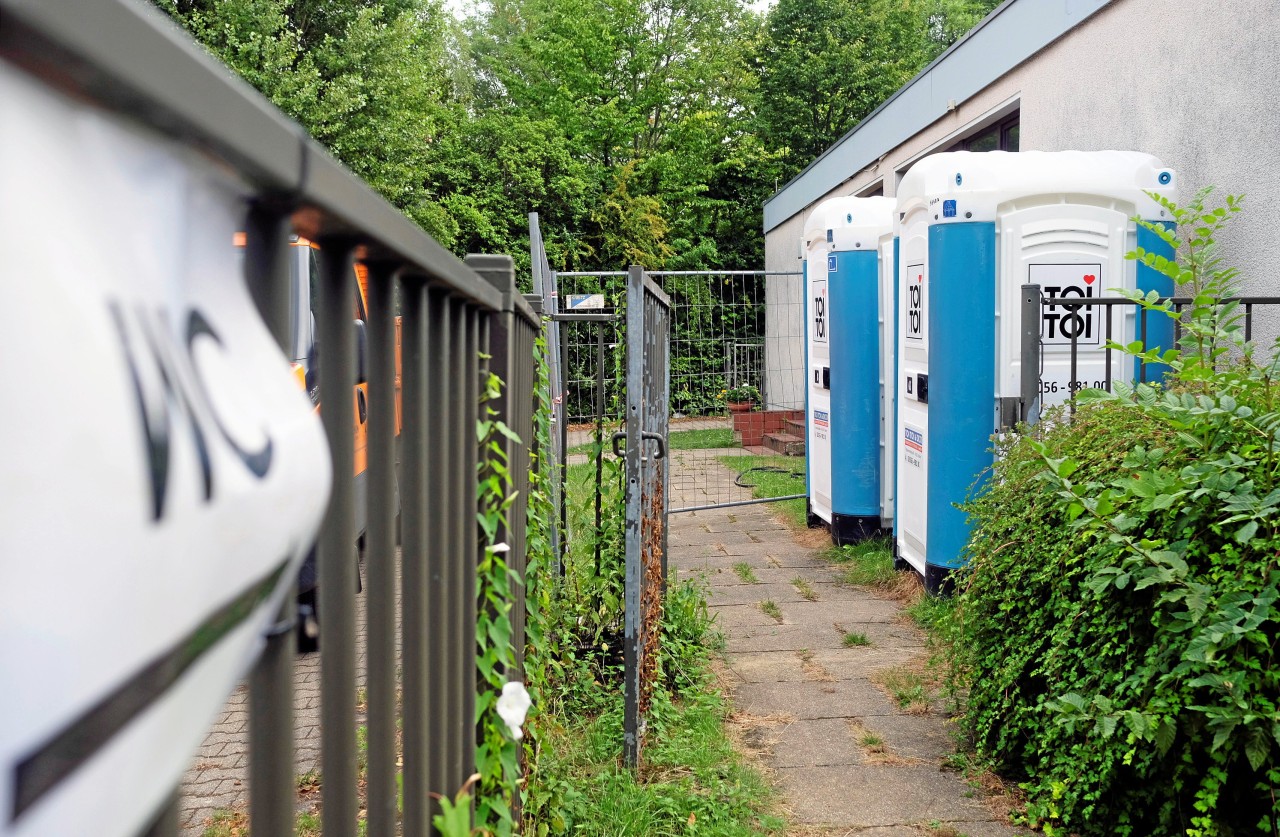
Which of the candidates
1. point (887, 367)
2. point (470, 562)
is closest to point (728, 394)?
point (887, 367)

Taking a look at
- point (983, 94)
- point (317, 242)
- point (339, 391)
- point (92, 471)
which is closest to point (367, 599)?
point (339, 391)

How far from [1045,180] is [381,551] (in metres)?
4.99

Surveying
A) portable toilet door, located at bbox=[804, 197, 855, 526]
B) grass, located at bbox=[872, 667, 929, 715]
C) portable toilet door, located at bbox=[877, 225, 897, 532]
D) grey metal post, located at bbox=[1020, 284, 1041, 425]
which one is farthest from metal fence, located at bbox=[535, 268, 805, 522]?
grey metal post, located at bbox=[1020, 284, 1041, 425]

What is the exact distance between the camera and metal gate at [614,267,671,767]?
3.54 m

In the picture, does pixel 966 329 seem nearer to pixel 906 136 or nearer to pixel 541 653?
pixel 541 653

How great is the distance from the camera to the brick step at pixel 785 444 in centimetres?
1273

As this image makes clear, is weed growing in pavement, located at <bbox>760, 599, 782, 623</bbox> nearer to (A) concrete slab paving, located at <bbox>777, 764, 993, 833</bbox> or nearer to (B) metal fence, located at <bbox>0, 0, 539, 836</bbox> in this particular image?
(A) concrete slab paving, located at <bbox>777, 764, 993, 833</bbox>

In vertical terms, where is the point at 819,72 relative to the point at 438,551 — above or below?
above

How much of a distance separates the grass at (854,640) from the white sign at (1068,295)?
1.70m

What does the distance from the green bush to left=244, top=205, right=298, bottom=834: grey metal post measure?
218cm

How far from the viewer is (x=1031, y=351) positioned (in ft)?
14.3

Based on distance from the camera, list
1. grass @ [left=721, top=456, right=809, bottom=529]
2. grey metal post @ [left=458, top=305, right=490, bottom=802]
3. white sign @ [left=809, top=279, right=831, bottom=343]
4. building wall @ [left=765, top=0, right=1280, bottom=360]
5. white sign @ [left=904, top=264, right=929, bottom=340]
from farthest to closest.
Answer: grass @ [left=721, top=456, right=809, bottom=529], white sign @ [left=809, top=279, right=831, bottom=343], white sign @ [left=904, top=264, right=929, bottom=340], building wall @ [left=765, top=0, right=1280, bottom=360], grey metal post @ [left=458, top=305, right=490, bottom=802]

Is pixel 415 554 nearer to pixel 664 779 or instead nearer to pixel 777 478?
pixel 664 779

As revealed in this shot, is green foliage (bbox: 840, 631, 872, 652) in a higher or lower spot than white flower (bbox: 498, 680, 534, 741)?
lower
